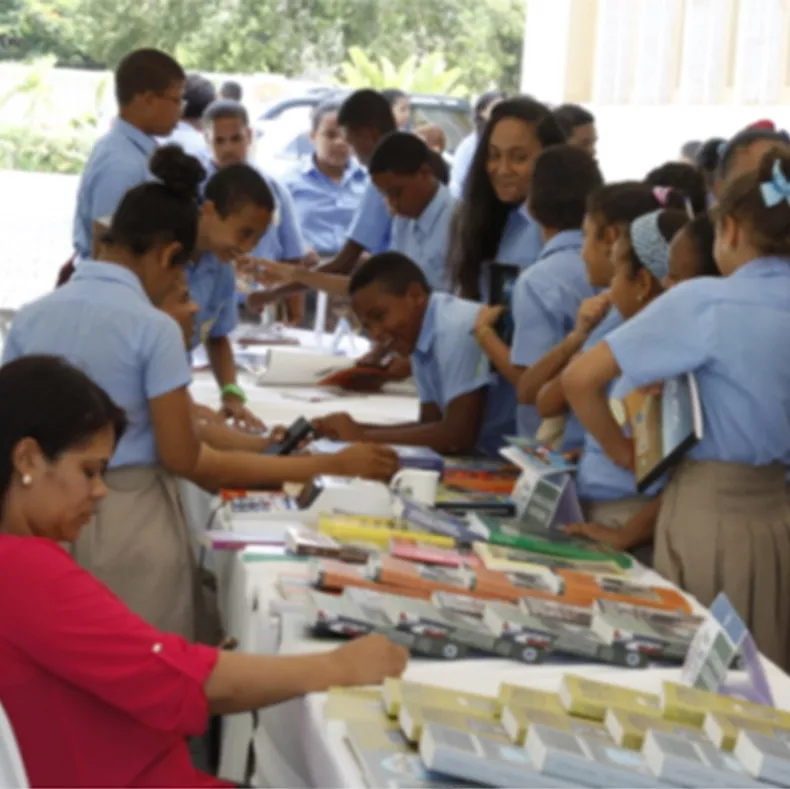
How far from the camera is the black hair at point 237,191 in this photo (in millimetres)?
3957

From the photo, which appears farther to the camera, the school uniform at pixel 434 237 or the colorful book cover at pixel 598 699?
the school uniform at pixel 434 237

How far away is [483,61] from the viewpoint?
21.3 m

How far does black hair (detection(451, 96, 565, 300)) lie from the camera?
410cm

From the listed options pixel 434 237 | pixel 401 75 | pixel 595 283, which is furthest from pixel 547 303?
pixel 401 75

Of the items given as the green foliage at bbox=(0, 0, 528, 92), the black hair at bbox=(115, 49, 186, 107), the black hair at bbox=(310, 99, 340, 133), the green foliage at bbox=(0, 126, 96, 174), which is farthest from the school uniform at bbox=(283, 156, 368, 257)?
the green foliage at bbox=(0, 0, 528, 92)

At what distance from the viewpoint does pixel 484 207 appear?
13.5 ft

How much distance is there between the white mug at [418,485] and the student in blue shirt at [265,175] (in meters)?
2.93

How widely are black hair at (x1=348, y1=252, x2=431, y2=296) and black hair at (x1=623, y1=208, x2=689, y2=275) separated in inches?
32.0

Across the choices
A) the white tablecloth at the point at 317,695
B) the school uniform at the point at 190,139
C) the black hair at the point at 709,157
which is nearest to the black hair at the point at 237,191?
the white tablecloth at the point at 317,695

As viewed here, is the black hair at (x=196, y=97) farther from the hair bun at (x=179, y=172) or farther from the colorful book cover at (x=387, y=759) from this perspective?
the colorful book cover at (x=387, y=759)

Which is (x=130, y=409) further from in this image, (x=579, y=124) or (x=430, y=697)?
(x=579, y=124)

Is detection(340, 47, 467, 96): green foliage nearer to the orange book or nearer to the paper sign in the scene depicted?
the orange book

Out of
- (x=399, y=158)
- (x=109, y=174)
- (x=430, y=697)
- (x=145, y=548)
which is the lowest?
(x=145, y=548)

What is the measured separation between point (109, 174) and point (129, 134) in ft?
0.62
